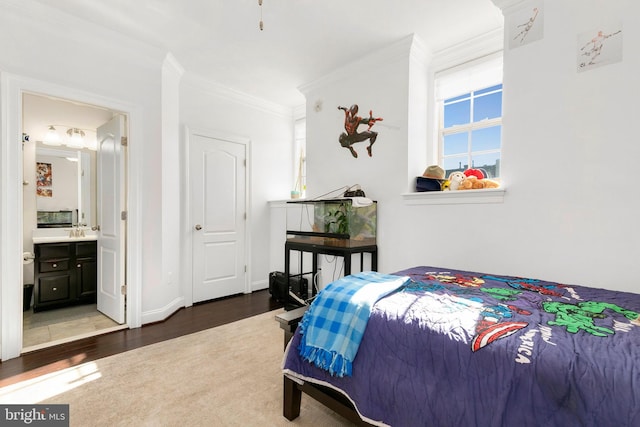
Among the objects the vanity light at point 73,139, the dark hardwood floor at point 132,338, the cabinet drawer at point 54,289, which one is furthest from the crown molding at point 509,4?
the cabinet drawer at point 54,289

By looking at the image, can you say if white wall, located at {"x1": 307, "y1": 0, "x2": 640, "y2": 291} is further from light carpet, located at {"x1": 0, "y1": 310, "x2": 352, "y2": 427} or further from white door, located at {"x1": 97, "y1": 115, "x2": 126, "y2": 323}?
white door, located at {"x1": 97, "y1": 115, "x2": 126, "y2": 323}

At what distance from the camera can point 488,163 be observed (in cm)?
274

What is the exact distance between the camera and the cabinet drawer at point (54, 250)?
327 centimetres

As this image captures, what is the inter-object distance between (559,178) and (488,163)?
27.8 inches

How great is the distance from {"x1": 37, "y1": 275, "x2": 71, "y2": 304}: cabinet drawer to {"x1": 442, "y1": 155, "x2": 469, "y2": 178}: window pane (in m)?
4.33

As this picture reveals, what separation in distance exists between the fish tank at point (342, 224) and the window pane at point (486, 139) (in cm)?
108

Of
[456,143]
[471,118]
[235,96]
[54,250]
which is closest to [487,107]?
[471,118]

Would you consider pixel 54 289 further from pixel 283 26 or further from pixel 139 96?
pixel 283 26

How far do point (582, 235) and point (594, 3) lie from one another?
1.52 m

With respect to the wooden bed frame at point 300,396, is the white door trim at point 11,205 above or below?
above

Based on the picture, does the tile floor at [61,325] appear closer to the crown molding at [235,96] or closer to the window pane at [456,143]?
the crown molding at [235,96]

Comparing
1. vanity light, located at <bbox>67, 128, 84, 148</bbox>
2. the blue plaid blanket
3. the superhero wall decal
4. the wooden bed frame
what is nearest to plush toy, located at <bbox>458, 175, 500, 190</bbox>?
the superhero wall decal

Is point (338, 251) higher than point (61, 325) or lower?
higher

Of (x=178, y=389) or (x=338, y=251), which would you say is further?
(x=338, y=251)
